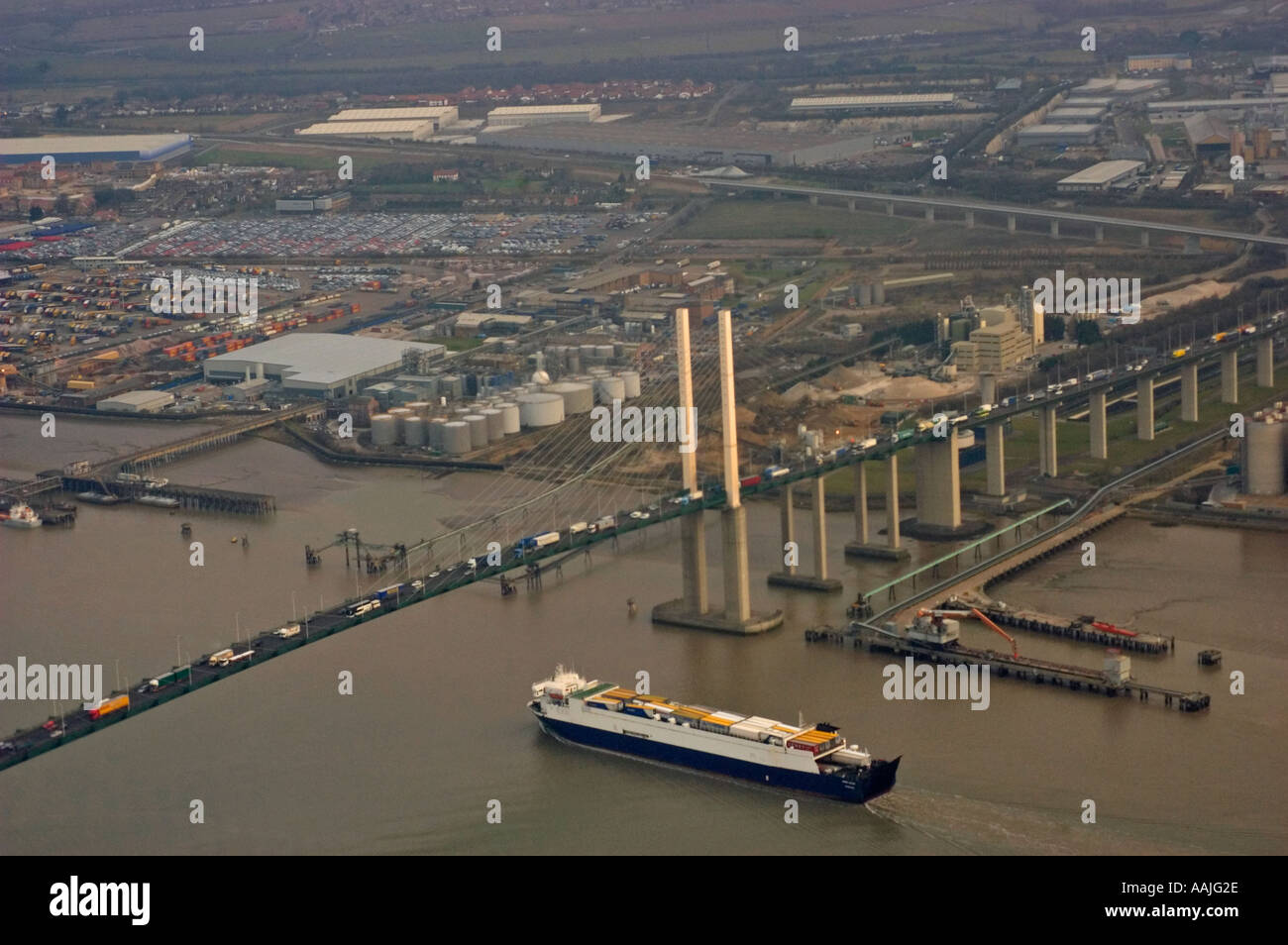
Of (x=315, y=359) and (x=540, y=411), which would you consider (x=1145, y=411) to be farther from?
(x=315, y=359)

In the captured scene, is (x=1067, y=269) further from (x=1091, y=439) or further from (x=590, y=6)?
(x=590, y=6)

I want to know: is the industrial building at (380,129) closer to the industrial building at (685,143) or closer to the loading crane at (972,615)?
the industrial building at (685,143)

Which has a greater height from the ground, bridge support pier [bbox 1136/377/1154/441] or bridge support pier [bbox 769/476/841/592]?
bridge support pier [bbox 1136/377/1154/441]

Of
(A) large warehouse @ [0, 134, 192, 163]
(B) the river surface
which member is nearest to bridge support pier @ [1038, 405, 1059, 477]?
(B) the river surface

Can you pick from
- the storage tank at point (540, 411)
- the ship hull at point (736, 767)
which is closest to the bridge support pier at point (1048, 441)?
the storage tank at point (540, 411)

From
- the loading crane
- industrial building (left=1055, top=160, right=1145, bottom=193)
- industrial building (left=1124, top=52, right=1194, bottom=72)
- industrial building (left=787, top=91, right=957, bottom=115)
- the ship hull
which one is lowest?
the ship hull

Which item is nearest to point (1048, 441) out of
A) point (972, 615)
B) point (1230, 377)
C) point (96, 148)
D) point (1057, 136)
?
point (1230, 377)

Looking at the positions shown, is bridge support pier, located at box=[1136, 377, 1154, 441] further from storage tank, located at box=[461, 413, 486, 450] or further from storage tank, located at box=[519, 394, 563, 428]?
storage tank, located at box=[461, 413, 486, 450]
